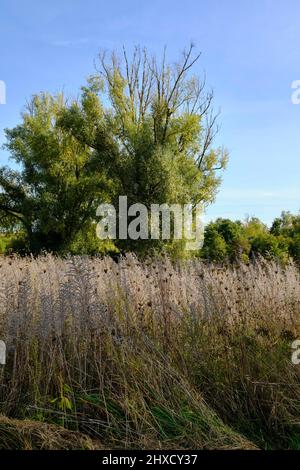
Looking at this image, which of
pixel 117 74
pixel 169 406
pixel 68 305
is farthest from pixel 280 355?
pixel 117 74

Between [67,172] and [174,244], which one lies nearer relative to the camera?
[174,244]

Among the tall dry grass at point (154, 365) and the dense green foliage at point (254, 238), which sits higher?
the dense green foliage at point (254, 238)

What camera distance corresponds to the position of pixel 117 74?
33.2 meters

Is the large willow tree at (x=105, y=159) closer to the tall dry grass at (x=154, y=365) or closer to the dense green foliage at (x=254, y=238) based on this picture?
the dense green foliage at (x=254, y=238)

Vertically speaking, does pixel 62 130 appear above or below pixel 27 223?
above

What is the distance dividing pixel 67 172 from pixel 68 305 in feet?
95.7

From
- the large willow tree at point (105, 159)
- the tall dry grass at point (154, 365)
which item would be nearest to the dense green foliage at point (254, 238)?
the large willow tree at point (105, 159)

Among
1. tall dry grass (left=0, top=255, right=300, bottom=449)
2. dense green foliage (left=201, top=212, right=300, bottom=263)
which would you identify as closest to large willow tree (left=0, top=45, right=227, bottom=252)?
dense green foliage (left=201, top=212, right=300, bottom=263)

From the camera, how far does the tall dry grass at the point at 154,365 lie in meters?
4.51

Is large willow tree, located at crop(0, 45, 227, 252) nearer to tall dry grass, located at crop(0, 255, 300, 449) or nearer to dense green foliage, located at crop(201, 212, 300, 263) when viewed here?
dense green foliage, located at crop(201, 212, 300, 263)

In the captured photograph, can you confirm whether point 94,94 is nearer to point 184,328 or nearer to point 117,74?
A: point 117,74

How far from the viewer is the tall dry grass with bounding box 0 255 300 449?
4.51 metres

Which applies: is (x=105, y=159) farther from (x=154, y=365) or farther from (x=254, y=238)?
(x=154, y=365)

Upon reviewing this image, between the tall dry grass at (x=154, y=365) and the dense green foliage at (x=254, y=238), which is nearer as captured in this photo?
the tall dry grass at (x=154, y=365)
